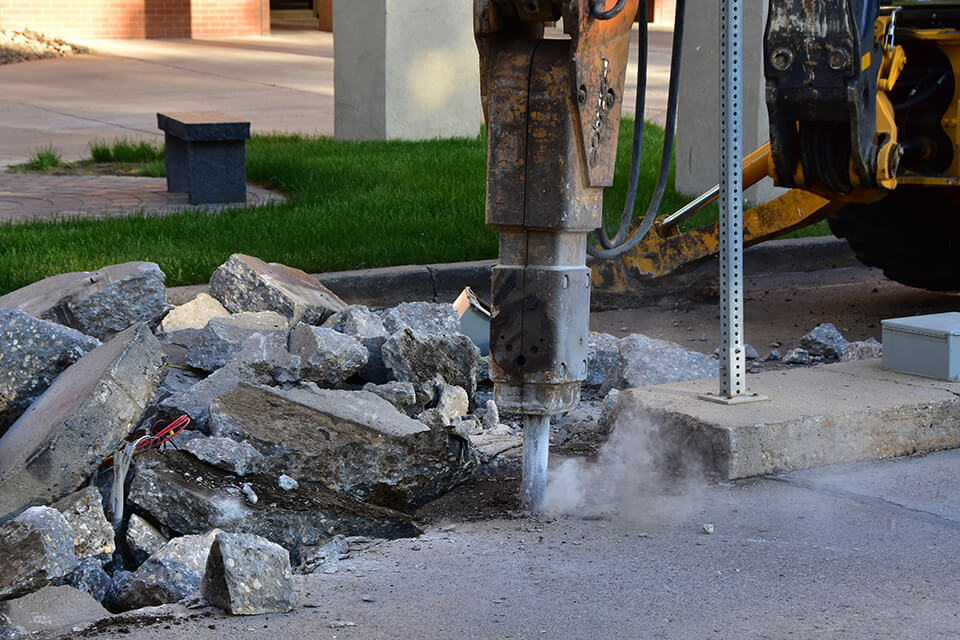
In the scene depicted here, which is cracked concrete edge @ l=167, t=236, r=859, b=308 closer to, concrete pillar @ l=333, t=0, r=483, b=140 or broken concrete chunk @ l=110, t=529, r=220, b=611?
broken concrete chunk @ l=110, t=529, r=220, b=611

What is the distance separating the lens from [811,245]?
27.6 feet

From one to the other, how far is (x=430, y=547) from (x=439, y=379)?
1272 mm

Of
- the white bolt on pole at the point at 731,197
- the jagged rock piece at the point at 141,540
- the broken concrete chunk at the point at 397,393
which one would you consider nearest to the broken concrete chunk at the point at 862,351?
the white bolt on pole at the point at 731,197

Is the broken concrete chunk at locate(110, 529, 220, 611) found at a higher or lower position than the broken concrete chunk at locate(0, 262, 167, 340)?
lower

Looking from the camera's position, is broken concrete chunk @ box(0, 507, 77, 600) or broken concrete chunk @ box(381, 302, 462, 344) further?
broken concrete chunk @ box(381, 302, 462, 344)

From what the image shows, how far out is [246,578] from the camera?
324cm

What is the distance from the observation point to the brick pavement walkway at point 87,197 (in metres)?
8.55

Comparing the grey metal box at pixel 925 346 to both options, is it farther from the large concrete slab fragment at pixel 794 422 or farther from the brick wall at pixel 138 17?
the brick wall at pixel 138 17

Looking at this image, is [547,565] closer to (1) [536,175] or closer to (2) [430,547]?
(2) [430,547]

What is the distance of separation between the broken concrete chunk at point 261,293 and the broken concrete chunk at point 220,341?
0.43 meters

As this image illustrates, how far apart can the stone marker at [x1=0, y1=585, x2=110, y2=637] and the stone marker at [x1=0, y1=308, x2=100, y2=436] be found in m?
1.27

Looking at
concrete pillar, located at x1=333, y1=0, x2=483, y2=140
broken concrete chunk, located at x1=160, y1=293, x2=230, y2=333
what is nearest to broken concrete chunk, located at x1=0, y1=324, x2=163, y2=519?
broken concrete chunk, located at x1=160, y1=293, x2=230, y2=333

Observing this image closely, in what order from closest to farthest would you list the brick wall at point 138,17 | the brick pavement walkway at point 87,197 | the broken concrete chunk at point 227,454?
the broken concrete chunk at point 227,454
the brick pavement walkway at point 87,197
the brick wall at point 138,17

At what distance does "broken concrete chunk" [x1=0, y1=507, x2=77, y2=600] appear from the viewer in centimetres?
323
